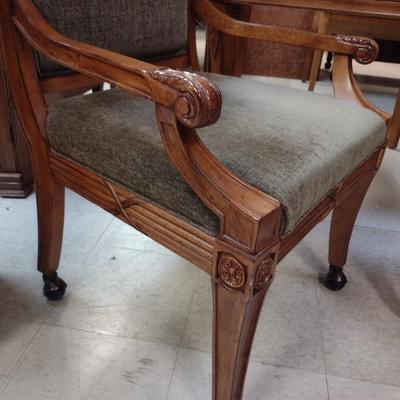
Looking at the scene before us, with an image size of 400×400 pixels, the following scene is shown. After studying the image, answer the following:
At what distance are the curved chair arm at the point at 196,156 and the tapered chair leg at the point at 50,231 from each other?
0.37 meters

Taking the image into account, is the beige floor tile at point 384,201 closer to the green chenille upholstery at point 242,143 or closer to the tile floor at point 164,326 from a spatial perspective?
the tile floor at point 164,326

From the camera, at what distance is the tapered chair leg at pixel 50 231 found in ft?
2.90

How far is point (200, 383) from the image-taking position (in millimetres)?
861

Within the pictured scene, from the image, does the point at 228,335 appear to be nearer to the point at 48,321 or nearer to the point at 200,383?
the point at 200,383

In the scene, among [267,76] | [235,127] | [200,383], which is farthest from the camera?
[267,76]

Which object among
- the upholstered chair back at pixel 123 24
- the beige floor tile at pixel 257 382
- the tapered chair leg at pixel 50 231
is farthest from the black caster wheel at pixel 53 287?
the upholstered chair back at pixel 123 24

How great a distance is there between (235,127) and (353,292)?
659 millimetres

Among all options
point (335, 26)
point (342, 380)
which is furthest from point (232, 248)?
point (335, 26)

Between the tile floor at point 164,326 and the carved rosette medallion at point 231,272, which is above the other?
the carved rosette medallion at point 231,272

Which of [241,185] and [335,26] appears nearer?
[241,185]

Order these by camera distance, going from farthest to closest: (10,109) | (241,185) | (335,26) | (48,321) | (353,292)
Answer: (335,26)
(10,109)
(353,292)
(48,321)
(241,185)

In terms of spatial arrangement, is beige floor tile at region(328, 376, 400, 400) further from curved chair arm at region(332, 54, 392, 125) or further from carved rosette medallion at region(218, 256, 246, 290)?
curved chair arm at region(332, 54, 392, 125)

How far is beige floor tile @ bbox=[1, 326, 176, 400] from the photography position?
2.73 feet

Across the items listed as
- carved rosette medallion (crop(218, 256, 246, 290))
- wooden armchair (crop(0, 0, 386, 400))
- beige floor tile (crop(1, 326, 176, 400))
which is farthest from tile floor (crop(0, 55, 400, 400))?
carved rosette medallion (crop(218, 256, 246, 290))
